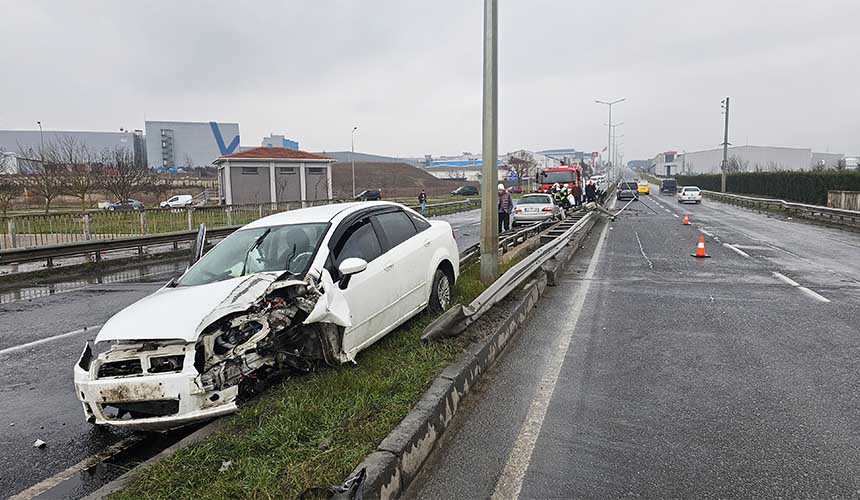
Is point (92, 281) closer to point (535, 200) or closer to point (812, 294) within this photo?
point (812, 294)

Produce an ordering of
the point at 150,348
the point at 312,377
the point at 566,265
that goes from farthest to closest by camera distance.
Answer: the point at 566,265, the point at 312,377, the point at 150,348

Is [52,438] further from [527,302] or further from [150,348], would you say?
[527,302]

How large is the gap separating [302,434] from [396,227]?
3.27 m

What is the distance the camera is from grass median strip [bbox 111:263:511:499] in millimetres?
3398

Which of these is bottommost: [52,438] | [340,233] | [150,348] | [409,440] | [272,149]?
[52,438]

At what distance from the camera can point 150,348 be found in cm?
426

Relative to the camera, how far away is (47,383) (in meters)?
5.91

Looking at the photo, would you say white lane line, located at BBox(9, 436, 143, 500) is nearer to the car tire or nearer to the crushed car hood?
the crushed car hood

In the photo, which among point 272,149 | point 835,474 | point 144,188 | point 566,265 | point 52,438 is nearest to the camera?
point 835,474

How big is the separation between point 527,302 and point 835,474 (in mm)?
4817

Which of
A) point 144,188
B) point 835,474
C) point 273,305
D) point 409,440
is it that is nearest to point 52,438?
point 273,305

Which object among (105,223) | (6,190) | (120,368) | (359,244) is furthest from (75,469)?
(6,190)

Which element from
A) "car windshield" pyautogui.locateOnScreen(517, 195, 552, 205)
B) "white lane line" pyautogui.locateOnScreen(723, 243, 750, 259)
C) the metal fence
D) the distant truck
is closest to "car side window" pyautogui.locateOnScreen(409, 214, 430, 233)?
"white lane line" pyautogui.locateOnScreen(723, 243, 750, 259)

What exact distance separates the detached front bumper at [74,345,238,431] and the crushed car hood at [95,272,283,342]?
0.41 feet
